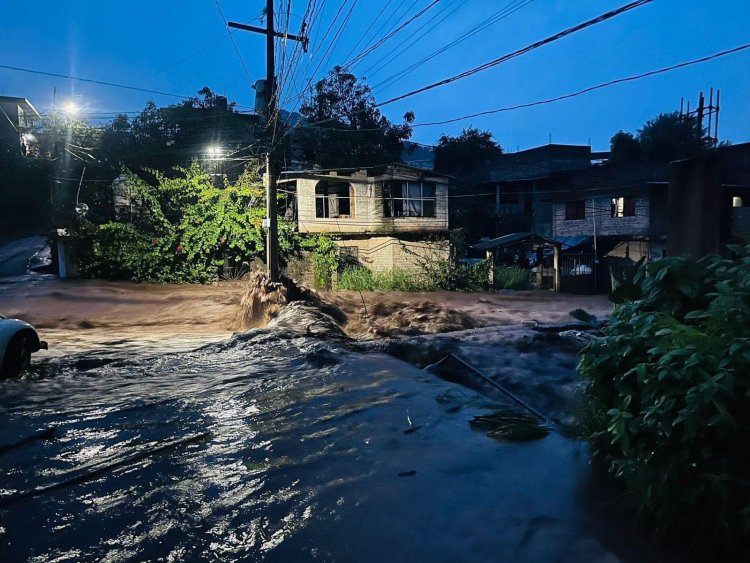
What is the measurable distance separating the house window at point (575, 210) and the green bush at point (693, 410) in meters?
31.7

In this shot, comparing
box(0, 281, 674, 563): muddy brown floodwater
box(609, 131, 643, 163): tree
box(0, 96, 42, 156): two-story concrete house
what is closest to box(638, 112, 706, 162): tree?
box(609, 131, 643, 163): tree

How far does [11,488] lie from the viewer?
3994 mm

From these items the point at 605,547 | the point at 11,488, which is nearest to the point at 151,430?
the point at 11,488

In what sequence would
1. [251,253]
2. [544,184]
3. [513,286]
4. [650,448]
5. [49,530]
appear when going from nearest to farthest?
[650,448], [49,530], [251,253], [513,286], [544,184]

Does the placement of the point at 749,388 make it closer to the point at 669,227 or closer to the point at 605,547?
the point at 605,547

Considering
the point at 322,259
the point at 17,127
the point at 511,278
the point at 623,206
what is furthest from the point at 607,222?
the point at 17,127

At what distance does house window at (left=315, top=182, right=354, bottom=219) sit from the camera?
2888 cm

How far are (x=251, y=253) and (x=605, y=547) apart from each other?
23.7 meters

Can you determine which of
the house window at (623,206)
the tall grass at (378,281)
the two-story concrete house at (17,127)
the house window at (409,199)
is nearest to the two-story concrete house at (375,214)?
the house window at (409,199)

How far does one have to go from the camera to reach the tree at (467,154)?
43188mm

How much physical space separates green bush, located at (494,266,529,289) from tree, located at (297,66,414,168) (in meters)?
11.3

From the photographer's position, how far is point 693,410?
7.43 feet

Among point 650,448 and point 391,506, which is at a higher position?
point 650,448

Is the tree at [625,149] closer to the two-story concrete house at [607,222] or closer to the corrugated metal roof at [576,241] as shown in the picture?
the two-story concrete house at [607,222]
